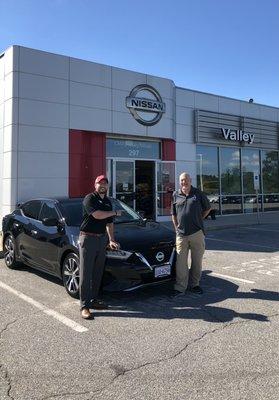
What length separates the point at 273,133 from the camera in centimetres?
2325

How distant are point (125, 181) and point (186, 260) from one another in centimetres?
1047

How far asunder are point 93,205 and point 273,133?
62.4 feet

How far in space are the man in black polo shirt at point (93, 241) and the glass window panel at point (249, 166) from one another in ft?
54.5

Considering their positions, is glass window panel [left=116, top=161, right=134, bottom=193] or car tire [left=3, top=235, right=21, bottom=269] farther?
glass window panel [left=116, top=161, right=134, bottom=193]

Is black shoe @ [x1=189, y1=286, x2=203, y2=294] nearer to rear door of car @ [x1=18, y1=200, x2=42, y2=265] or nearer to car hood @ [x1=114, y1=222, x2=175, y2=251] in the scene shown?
car hood @ [x1=114, y1=222, x2=175, y2=251]

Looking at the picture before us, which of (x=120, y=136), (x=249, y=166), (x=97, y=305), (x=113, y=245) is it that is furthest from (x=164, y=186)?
(x=97, y=305)

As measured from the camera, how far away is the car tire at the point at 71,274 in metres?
6.77

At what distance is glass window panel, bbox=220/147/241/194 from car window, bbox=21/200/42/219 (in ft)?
43.5

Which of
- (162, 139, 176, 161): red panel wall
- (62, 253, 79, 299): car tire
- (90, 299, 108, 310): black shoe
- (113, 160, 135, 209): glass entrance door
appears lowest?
(90, 299, 108, 310): black shoe

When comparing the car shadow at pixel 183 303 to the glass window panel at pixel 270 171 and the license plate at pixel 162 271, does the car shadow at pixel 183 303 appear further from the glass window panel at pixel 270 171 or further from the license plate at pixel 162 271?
the glass window panel at pixel 270 171

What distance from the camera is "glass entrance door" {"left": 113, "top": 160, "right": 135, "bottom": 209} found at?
1706cm

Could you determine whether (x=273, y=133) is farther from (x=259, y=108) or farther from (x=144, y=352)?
(x=144, y=352)

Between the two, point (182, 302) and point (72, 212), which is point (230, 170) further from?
point (182, 302)

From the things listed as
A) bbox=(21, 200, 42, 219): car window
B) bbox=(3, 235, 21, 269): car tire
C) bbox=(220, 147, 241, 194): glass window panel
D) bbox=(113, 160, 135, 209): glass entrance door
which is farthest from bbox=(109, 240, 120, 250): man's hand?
bbox=(220, 147, 241, 194): glass window panel
